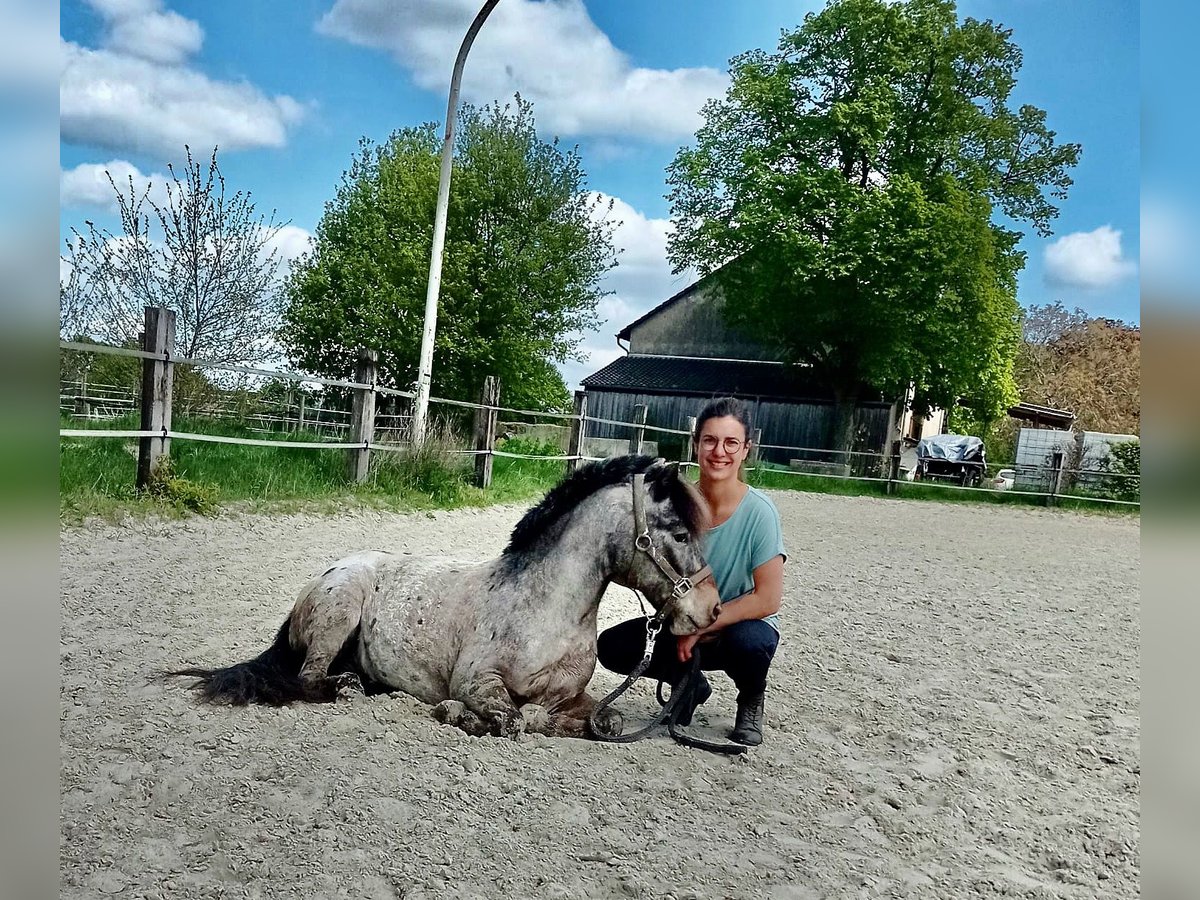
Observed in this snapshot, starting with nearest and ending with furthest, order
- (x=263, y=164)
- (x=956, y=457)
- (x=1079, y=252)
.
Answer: (x=1079, y=252) < (x=956, y=457) < (x=263, y=164)

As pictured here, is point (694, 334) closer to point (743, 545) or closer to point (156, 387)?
point (743, 545)

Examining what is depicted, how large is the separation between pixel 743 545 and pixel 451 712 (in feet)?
2.15

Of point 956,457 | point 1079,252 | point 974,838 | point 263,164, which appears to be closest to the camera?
point 974,838

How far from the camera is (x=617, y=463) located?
1485mm

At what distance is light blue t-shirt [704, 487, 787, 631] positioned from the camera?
57.5 inches

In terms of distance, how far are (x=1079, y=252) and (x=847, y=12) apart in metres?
0.67

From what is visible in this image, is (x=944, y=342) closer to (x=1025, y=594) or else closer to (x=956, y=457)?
(x=956, y=457)

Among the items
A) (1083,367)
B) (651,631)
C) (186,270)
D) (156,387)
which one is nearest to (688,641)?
(651,631)

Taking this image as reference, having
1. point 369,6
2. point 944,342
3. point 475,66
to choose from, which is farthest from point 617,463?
point 369,6

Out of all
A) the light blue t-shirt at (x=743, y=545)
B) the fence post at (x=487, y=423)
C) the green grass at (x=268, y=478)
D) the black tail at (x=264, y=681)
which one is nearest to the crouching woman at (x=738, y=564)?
the light blue t-shirt at (x=743, y=545)

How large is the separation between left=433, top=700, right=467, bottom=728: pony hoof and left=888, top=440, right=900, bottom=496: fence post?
988mm

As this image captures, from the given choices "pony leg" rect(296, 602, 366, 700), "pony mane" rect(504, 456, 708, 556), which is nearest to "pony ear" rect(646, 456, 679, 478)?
"pony mane" rect(504, 456, 708, 556)

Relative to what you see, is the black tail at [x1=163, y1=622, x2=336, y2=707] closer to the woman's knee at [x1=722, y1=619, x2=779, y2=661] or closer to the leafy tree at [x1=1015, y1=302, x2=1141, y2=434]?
the woman's knee at [x1=722, y1=619, x2=779, y2=661]
